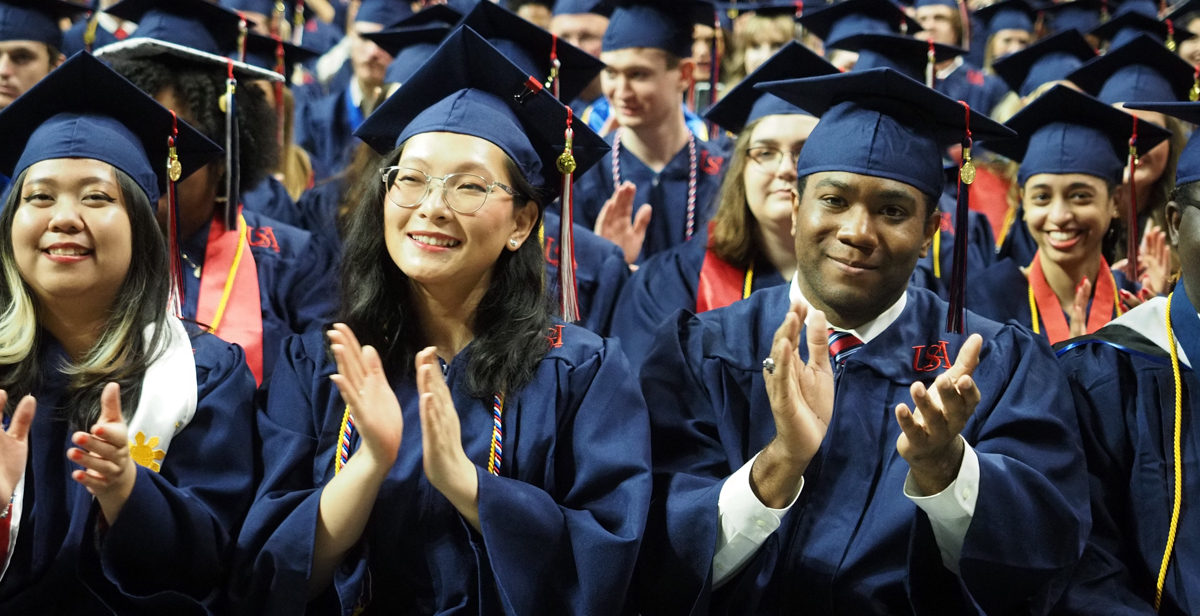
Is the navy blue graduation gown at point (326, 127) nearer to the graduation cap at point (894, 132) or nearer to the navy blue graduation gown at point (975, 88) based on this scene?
the navy blue graduation gown at point (975, 88)

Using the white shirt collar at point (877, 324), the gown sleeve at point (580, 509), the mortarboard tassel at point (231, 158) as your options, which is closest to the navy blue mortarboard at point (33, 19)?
the mortarboard tassel at point (231, 158)

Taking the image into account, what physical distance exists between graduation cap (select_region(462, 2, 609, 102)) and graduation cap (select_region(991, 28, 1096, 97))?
263 centimetres

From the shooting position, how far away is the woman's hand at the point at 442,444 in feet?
7.23

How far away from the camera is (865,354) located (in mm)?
2637

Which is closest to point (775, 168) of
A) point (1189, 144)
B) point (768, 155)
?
point (768, 155)

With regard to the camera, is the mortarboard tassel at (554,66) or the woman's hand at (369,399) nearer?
the woman's hand at (369,399)

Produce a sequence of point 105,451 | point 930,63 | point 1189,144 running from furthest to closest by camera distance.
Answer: point 930,63 → point 1189,144 → point 105,451

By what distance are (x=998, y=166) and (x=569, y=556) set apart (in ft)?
12.2

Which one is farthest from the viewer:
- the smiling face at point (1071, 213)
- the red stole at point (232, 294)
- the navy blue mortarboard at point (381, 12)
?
the navy blue mortarboard at point (381, 12)

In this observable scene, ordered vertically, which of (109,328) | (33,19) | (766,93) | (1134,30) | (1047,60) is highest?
(1134,30)

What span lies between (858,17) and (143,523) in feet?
13.0

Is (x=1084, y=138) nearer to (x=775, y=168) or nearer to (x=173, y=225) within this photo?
(x=775, y=168)

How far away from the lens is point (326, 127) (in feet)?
22.0

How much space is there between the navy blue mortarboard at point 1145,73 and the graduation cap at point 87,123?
362 centimetres
